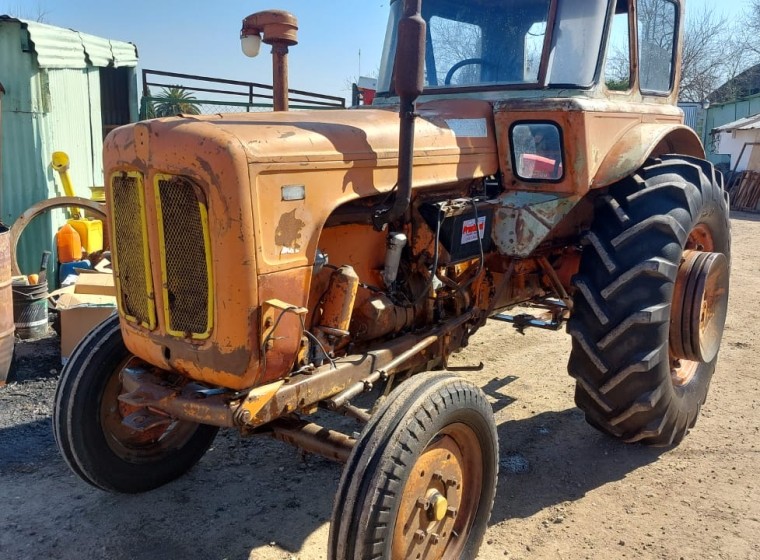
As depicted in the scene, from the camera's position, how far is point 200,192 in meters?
2.39

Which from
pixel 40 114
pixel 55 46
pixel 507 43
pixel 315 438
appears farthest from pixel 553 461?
pixel 55 46

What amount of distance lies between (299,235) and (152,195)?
55 cm

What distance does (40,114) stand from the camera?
23.4 ft

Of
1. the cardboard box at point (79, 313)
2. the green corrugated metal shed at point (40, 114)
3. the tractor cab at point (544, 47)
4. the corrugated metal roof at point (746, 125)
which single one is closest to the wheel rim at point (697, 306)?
the tractor cab at point (544, 47)

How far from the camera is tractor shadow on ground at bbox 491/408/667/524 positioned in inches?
135

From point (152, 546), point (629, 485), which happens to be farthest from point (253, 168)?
point (629, 485)

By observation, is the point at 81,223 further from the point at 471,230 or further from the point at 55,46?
the point at 471,230

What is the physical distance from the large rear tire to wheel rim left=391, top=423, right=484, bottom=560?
0.96 m

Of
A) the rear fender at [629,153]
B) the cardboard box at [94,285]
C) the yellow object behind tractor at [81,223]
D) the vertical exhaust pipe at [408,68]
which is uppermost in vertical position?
the vertical exhaust pipe at [408,68]

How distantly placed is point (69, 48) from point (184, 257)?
20.3 feet

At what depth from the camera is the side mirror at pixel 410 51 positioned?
2.42m

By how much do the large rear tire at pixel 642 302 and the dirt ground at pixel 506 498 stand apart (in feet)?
0.95

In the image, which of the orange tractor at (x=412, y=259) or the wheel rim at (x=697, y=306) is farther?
the wheel rim at (x=697, y=306)

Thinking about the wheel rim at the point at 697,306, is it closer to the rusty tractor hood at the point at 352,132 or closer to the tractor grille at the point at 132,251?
the rusty tractor hood at the point at 352,132
